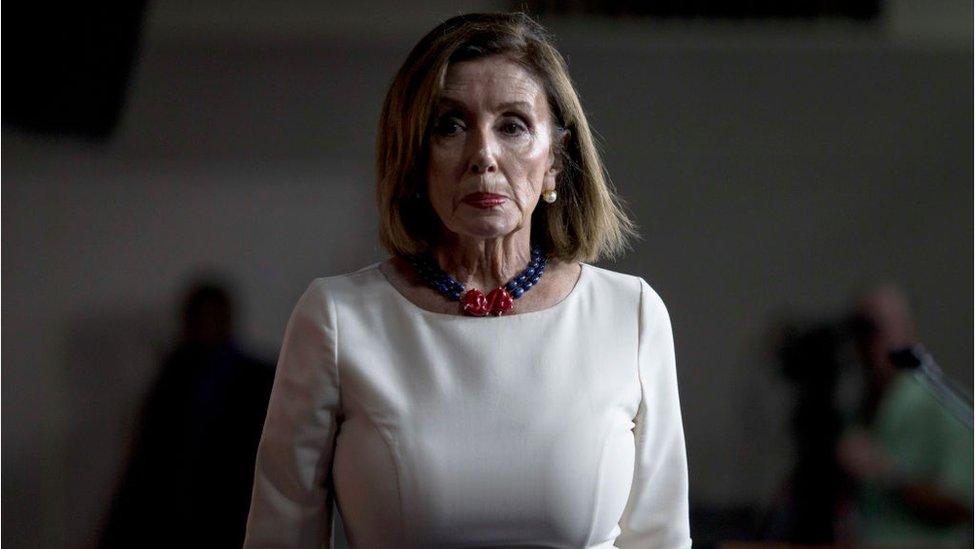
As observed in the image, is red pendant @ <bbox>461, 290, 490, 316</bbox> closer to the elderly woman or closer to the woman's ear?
the elderly woman

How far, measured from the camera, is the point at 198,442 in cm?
245

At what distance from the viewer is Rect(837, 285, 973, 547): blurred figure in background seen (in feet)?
8.42

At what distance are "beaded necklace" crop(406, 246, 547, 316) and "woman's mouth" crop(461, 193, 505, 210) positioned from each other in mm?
106

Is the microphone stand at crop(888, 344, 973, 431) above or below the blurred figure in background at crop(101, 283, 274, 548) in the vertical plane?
above

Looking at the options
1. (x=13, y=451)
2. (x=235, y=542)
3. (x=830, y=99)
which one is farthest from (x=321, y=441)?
(x=830, y=99)

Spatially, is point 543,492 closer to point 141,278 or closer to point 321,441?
point 321,441

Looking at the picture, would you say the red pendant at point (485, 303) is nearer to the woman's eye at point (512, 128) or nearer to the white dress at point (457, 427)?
the white dress at point (457, 427)

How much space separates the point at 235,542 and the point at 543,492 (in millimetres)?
1295

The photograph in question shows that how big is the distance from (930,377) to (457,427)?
1.92 feet

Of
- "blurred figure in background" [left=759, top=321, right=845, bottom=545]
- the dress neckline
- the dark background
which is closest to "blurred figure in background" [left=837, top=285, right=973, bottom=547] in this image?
"blurred figure in background" [left=759, top=321, right=845, bottom=545]

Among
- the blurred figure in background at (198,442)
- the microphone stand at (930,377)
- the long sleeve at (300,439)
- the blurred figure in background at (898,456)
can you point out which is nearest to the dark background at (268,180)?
the blurred figure in background at (198,442)

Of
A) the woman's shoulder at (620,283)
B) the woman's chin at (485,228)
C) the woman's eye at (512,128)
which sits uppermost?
the woman's eye at (512,128)

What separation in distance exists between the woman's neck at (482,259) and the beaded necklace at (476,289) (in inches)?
0.4

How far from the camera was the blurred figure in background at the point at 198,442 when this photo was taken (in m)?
2.41
